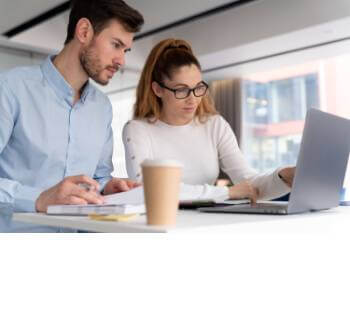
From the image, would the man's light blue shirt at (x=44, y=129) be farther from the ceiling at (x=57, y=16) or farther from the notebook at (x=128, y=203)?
the ceiling at (x=57, y=16)

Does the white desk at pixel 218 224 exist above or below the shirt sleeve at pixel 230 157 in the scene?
below

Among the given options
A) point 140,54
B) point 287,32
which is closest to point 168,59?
point 287,32

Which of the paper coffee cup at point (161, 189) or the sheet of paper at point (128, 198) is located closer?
the paper coffee cup at point (161, 189)

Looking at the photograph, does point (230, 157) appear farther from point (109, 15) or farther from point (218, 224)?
point (218, 224)

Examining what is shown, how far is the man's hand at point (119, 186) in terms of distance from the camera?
1.23 metres

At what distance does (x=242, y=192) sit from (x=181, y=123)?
755 mm

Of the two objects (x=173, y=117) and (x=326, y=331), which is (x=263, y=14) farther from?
(x=326, y=331)

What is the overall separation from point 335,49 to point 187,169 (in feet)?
15.1

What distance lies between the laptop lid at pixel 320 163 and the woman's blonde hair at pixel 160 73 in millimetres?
834

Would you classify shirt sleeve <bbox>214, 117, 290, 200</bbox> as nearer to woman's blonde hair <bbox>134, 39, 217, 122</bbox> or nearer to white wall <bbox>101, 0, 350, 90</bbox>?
woman's blonde hair <bbox>134, 39, 217, 122</bbox>

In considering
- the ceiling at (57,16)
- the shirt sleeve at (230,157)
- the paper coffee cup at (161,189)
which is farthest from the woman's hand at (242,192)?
the ceiling at (57,16)

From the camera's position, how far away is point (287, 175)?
1.33 m

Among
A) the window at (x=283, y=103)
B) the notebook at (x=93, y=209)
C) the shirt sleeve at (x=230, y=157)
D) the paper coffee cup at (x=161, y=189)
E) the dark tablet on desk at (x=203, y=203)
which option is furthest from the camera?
the window at (x=283, y=103)

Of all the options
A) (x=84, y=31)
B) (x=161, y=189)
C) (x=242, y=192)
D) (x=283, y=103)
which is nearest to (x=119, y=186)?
(x=242, y=192)
